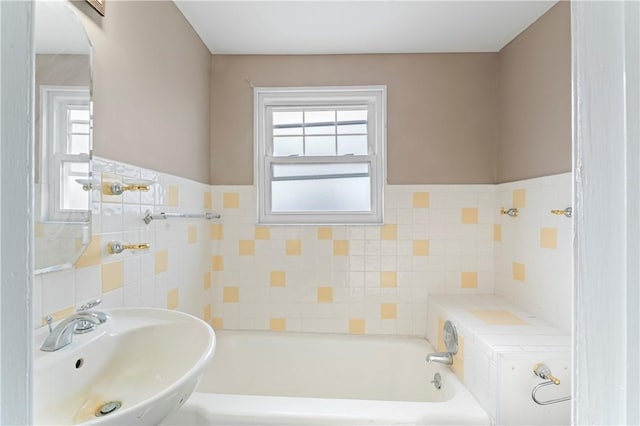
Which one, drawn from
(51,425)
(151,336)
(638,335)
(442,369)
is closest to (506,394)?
(442,369)

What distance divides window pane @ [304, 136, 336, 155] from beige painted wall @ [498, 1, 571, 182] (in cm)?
109

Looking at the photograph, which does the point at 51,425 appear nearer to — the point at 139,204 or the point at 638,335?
the point at 139,204

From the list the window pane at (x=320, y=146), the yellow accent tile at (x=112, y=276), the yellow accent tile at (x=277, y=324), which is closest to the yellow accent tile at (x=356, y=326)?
the yellow accent tile at (x=277, y=324)

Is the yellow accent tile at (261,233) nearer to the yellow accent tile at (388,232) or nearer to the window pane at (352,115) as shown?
the yellow accent tile at (388,232)

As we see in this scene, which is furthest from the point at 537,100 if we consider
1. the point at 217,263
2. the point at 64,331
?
the point at 64,331

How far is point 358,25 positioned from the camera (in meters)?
1.85

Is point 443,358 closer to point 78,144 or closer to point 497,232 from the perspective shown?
point 497,232

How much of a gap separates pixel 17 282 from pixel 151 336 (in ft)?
2.89

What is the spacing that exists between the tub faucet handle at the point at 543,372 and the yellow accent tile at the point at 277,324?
4.60 feet

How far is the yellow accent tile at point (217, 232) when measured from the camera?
221 cm

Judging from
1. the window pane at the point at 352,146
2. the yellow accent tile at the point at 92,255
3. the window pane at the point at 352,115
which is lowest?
the yellow accent tile at the point at 92,255

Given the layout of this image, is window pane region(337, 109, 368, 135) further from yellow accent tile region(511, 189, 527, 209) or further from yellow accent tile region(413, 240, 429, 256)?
yellow accent tile region(511, 189, 527, 209)

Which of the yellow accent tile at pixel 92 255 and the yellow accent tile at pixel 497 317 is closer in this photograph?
the yellow accent tile at pixel 92 255

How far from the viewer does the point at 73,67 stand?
40.3 inches
